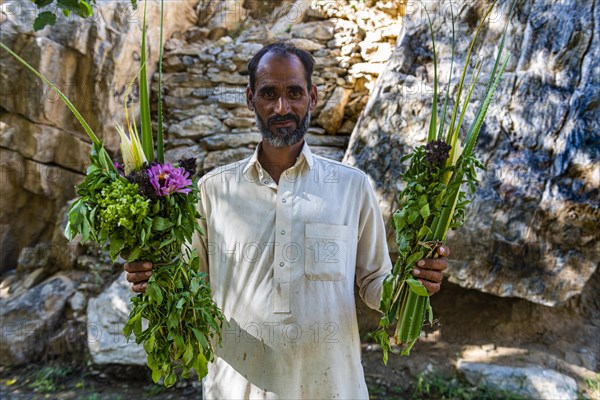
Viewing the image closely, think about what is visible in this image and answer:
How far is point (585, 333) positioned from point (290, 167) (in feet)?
12.8

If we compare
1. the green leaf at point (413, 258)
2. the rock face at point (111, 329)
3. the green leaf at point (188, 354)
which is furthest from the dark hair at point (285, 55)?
the rock face at point (111, 329)

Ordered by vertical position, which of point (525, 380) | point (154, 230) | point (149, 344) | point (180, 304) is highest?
point (154, 230)

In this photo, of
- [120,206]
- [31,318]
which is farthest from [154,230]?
[31,318]

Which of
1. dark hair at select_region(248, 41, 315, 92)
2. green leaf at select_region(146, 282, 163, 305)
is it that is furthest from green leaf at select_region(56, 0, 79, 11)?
green leaf at select_region(146, 282, 163, 305)

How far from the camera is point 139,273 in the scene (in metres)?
1.54

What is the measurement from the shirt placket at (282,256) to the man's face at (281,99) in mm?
272

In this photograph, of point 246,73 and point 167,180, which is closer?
point 167,180

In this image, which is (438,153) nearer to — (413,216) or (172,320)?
(413,216)

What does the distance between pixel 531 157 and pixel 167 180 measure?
3.52 metres

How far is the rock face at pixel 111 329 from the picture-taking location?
391cm

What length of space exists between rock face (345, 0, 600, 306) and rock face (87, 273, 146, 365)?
9.13ft

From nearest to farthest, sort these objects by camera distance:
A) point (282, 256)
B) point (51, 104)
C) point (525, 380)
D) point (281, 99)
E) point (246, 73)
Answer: point (282, 256), point (281, 99), point (525, 380), point (51, 104), point (246, 73)

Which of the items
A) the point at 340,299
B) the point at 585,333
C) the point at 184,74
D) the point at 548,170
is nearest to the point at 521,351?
the point at 585,333

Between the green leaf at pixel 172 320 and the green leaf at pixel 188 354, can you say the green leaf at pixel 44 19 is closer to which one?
the green leaf at pixel 172 320
